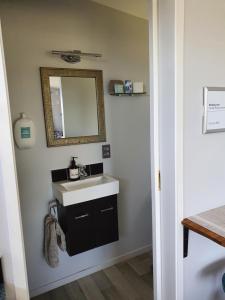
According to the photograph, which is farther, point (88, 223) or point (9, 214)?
point (88, 223)

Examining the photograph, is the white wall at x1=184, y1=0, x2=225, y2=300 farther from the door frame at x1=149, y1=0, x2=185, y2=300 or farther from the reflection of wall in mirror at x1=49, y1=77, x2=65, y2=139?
the reflection of wall in mirror at x1=49, y1=77, x2=65, y2=139

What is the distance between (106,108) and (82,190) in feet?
A: 2.74

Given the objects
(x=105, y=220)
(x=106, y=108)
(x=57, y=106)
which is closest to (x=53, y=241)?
(x=105, y=220)

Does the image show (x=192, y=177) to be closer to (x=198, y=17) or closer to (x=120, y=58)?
(x=198, y=17)

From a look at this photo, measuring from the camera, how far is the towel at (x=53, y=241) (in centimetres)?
200

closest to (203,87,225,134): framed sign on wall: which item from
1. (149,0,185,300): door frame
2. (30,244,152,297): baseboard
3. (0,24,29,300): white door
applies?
(149,0,185,300): door frame

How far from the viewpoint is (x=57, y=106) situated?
2068 mm

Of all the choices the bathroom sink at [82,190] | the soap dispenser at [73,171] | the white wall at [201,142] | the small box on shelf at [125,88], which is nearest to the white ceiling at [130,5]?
the small box on shelf at [125,88]

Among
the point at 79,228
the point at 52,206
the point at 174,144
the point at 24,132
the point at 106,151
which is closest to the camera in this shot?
the point at 174,144

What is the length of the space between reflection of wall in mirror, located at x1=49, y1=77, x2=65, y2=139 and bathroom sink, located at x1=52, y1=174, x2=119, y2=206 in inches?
17.5

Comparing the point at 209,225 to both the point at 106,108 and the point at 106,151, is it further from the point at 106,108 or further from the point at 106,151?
the point at 106,108

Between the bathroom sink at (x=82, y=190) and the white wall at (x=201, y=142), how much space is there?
893 mm

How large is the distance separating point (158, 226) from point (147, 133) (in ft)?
4.46

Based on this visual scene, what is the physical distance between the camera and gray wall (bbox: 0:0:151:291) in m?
1.89
